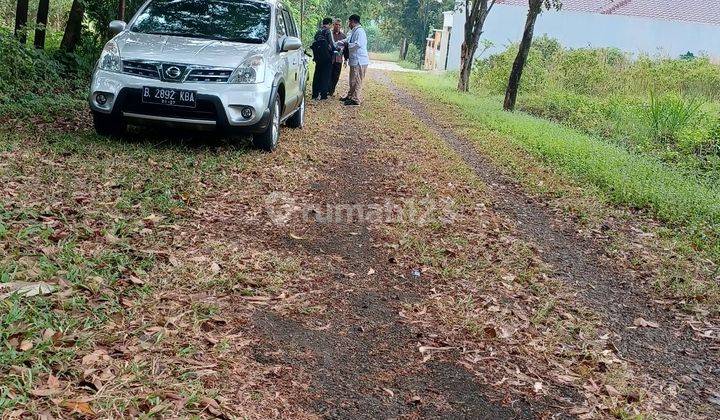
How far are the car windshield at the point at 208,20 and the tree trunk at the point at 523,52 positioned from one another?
333 inches

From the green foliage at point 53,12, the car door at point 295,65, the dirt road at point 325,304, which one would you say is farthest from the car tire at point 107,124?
the green foliage at point 53,12

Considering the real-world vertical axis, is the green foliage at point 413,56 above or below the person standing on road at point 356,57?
above

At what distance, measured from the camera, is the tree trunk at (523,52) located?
15.0m

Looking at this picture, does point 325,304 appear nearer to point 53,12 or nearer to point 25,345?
point 25,345

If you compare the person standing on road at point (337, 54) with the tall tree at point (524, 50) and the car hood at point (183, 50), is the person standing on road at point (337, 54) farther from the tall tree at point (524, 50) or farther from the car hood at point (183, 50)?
the car hood at point (183, 50)

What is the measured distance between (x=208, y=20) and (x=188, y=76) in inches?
54.2

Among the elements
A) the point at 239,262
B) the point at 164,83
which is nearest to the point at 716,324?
the point at 239,262

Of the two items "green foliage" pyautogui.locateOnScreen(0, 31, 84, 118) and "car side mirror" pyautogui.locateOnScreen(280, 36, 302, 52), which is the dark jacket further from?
"car side mirror" pyautogui.locateOnScreen(280, 36, 302, 52)

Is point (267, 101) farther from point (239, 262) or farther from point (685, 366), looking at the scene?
point (685, 366)

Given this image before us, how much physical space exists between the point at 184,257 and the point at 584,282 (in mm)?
2858

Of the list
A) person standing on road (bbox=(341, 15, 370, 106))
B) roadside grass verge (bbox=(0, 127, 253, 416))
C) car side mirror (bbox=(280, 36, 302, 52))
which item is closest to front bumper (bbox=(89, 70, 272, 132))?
roadside grass verge (bbox=(0, 127, 253, 416))

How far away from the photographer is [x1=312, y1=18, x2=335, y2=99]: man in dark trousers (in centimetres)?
1420

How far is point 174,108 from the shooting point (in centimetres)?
694

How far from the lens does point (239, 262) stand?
438cm
